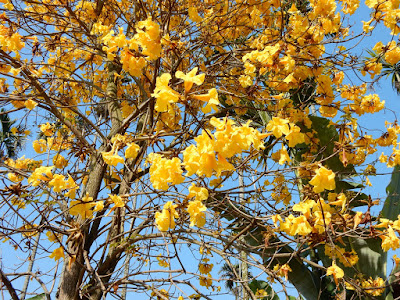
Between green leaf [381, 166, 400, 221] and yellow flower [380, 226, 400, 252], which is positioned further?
green leaf [381, 166, 400, 221]

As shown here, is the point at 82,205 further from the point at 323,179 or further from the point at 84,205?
the point at 323,179

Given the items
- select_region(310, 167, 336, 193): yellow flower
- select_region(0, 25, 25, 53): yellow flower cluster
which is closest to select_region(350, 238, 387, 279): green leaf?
select_region(310, 167, 336, 193): yellow flower

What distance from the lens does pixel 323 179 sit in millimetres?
2061

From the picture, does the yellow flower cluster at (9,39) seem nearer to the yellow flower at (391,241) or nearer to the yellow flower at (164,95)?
the yellow flower at (164,95)

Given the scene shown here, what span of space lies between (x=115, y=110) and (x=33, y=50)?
1005 mm

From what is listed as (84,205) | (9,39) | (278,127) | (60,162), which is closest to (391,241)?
(278,127)

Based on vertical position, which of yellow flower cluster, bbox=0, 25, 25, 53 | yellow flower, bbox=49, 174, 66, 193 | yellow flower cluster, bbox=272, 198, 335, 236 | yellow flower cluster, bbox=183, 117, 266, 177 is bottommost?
yellow flower cluster, bbox=272, 198, 335, 236

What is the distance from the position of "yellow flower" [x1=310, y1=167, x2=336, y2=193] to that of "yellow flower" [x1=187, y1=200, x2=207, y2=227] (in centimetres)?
62

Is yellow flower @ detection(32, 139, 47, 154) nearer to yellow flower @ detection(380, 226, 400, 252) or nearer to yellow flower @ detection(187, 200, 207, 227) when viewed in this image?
yellow flower @ detection(187, 200, 207, 227)

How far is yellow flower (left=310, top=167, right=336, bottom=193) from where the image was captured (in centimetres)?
204

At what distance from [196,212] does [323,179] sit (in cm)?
72

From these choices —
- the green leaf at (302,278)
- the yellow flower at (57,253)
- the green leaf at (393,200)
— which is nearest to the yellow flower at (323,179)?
the yellow flower at (57,253)

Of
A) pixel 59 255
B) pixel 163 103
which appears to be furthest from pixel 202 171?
pixel 59 255

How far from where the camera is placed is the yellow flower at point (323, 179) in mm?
2035
